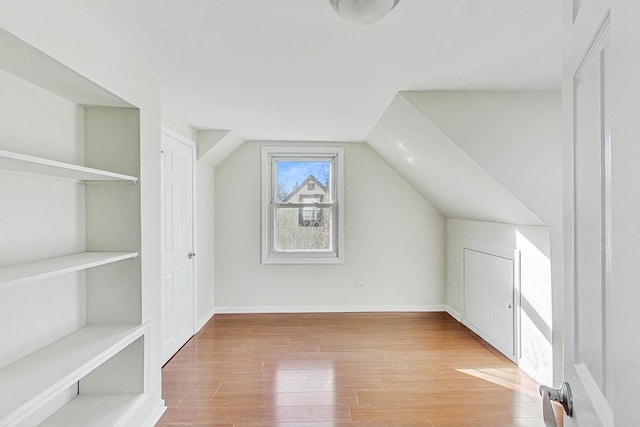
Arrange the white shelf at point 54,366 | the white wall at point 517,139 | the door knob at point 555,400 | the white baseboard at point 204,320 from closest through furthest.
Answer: the door knob at point 555,400 < the white shelf at point 54,366 < the white wall at point 517,139 < the white baseboard at point 204,320

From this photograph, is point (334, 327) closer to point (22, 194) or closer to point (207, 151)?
point (207, 151)

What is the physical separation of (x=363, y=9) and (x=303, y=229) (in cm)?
354

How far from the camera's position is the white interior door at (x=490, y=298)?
322 centimetres

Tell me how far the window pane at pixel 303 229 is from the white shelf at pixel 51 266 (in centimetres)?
267

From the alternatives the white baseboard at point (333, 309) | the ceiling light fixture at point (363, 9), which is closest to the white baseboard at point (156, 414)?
the white baseboard at point (333, 309)

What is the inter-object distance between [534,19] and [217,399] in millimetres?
2888

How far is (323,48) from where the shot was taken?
1942 millimetres

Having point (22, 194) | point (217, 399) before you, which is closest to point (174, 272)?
point (217, 399)

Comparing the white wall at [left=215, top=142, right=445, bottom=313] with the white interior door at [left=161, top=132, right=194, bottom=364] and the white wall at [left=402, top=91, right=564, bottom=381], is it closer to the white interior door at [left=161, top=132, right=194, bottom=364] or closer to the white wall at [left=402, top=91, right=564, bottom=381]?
the white interior door at [left=161, top=132, right=194, bottom=364]

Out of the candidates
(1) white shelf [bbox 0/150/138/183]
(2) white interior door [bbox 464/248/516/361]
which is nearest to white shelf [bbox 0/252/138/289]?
(1) white shelf [bbox 0/150/138/183]

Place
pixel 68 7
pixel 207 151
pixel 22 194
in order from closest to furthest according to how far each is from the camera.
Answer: pixel 68 7, pixel 22 194, pixel 207 151

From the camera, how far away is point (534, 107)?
8.59 feet

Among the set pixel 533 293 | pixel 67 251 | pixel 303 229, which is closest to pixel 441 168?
pixel 533 293

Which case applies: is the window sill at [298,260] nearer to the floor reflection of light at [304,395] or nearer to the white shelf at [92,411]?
the floor reflection of light at [304,395]
